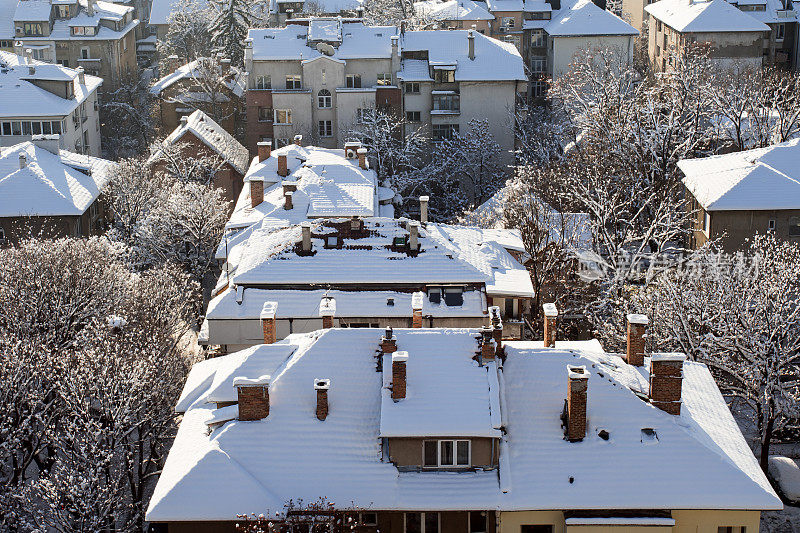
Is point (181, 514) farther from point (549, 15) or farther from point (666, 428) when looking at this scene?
point (549, 15)

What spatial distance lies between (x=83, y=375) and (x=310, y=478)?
11930 millimetres

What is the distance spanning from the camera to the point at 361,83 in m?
79.3

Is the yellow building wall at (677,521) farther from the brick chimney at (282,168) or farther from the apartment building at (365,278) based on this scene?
the brick chimney at (282,168)

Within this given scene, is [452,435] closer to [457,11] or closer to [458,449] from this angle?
[458,449]

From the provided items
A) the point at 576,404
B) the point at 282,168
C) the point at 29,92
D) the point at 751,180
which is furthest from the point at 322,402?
the point at 29,92

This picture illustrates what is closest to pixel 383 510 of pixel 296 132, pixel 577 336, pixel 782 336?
pixel 782 336

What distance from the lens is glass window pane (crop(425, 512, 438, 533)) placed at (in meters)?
30.2

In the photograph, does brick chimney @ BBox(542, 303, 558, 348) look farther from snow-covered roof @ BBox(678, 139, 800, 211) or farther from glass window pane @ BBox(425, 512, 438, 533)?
snow-covered roof @ BBox(678, 139, 800, 211)

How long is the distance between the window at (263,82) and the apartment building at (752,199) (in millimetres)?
34683

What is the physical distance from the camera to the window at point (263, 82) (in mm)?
79125

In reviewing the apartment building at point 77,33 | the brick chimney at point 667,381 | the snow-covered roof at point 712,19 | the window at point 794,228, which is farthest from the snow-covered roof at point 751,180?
the apartment building at point 77,33

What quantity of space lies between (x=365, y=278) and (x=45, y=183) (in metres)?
27.7

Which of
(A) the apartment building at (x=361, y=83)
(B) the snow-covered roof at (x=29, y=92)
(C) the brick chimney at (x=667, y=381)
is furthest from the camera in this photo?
(A) the apartment building at (x=361, y=83)

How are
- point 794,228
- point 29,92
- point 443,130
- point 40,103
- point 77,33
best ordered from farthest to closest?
1. point 77,33
2. point 443,130
3. point 29,92
4. point 40,103
5. point 794,228
